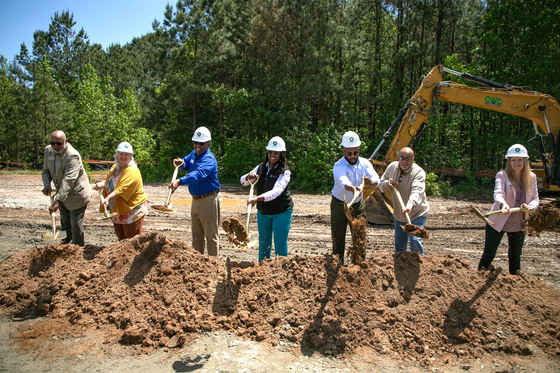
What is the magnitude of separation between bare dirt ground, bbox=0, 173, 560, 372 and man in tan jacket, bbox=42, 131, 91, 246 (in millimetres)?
636

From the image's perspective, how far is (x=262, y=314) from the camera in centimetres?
447

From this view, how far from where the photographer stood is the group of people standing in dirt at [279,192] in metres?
4.94

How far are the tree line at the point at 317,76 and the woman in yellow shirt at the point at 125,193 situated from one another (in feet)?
39.1

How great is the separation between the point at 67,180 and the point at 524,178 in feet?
19.8

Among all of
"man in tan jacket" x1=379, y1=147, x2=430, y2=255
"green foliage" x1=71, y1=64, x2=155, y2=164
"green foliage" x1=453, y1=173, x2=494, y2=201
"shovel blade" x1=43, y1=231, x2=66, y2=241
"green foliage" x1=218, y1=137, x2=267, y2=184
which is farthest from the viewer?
"green foliage" x1=71, y1=64, x2=155, y2=164

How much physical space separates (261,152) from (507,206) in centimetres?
1667

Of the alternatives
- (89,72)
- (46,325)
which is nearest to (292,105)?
(46,325)

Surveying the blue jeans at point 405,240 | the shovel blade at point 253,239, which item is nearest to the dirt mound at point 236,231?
the shovel blade at point 253,239

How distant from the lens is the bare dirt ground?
13.0 ft

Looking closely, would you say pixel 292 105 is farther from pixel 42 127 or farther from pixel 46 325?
pixel 46 325

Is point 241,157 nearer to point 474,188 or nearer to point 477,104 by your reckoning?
point 474,188

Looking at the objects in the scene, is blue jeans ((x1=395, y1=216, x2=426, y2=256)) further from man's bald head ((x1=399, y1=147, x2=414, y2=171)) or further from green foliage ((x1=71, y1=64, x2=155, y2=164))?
green foliage ((x1=71, y1=64, x2=155, y2=164))

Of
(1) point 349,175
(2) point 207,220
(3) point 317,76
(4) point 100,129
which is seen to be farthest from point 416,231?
(4) point 100,129

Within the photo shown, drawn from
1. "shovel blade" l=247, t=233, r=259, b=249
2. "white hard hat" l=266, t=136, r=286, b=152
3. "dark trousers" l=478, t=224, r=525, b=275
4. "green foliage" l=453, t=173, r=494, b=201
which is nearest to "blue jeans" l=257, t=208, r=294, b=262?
"shovel blade" l=247, t=233, r=259, b=249
